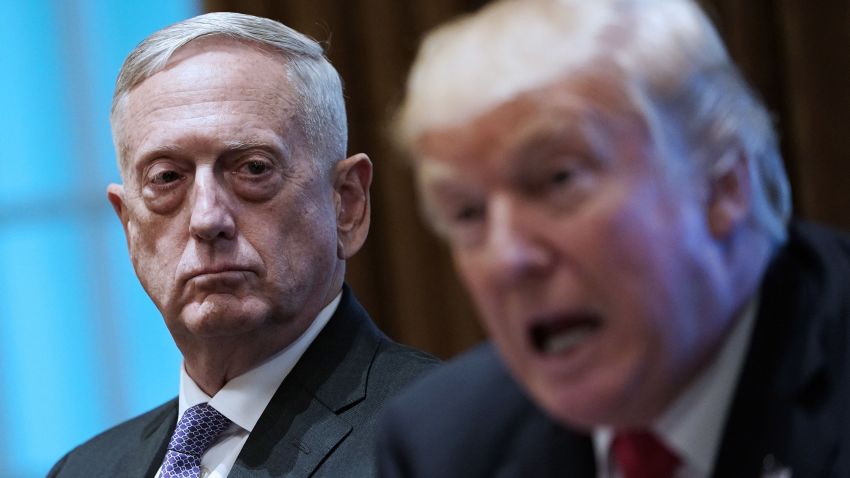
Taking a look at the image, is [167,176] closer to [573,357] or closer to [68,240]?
[573,357]

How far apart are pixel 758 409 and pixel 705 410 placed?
2.1 inches

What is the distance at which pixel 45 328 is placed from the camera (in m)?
5.05

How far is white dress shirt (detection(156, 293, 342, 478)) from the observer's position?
2.15 meters

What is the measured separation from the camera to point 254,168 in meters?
2.17

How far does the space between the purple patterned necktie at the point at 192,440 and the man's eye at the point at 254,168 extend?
44 centimetres

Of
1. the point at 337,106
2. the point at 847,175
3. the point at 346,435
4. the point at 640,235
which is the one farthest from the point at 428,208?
the point at 847,175

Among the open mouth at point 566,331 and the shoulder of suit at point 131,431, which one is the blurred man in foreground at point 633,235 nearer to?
the open mouth at point 566,331

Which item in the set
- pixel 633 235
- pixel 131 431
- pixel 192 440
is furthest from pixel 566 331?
pixel 131 431

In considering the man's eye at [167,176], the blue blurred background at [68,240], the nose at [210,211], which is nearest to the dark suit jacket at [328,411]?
the nose at [210,211]

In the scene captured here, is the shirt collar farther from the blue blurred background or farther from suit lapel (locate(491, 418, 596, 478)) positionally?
the blue blurred background

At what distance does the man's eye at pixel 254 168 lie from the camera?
2.16 meters

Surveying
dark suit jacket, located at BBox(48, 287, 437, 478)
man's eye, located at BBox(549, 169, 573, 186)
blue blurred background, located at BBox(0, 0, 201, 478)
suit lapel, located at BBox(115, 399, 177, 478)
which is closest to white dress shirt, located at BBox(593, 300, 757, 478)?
man's eye, located at BBox(549, 169, 573, 186)

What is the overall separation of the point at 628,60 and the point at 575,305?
231mm

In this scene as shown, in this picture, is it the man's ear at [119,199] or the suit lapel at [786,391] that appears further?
the man's ear at [119,199]
